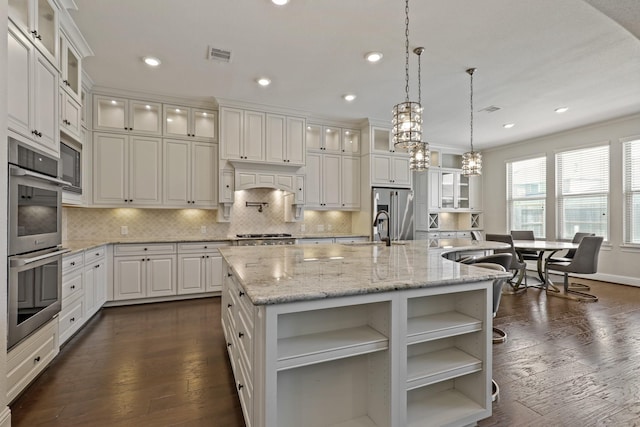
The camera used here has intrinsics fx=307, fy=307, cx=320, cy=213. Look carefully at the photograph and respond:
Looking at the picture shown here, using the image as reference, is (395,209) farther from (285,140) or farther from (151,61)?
(151,61)

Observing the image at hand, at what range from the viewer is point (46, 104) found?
2.33 metres

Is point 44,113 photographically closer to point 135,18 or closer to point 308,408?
point 135,18

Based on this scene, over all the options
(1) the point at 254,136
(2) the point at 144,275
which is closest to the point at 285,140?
(1) the point at 254,136

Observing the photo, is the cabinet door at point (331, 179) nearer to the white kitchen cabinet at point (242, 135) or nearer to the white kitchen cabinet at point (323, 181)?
the white kitchen cabinet at point (323, 181)

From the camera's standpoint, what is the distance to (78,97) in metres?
3.19

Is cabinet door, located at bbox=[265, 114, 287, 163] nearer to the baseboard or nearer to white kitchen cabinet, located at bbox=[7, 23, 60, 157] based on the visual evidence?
white kitchen cabinet, located at bbox=[7, 23, 60, 157]

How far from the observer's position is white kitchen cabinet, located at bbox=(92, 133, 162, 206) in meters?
4.18

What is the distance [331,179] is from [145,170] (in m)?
2.94

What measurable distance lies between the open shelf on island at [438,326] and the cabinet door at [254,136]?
3729mm

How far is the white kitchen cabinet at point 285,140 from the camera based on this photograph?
488 centimetres

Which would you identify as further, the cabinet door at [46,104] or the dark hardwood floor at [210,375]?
the cabinet door at [46,104]

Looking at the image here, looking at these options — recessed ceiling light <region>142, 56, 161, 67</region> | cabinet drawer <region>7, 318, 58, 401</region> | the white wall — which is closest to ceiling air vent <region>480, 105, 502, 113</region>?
the white wall

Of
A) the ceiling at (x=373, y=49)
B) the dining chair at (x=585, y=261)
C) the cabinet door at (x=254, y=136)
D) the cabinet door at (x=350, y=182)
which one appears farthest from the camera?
the cabinet door at (x=350, y=182)

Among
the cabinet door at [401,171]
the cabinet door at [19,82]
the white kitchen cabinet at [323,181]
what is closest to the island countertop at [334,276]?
the cabinet door at [19,82]
